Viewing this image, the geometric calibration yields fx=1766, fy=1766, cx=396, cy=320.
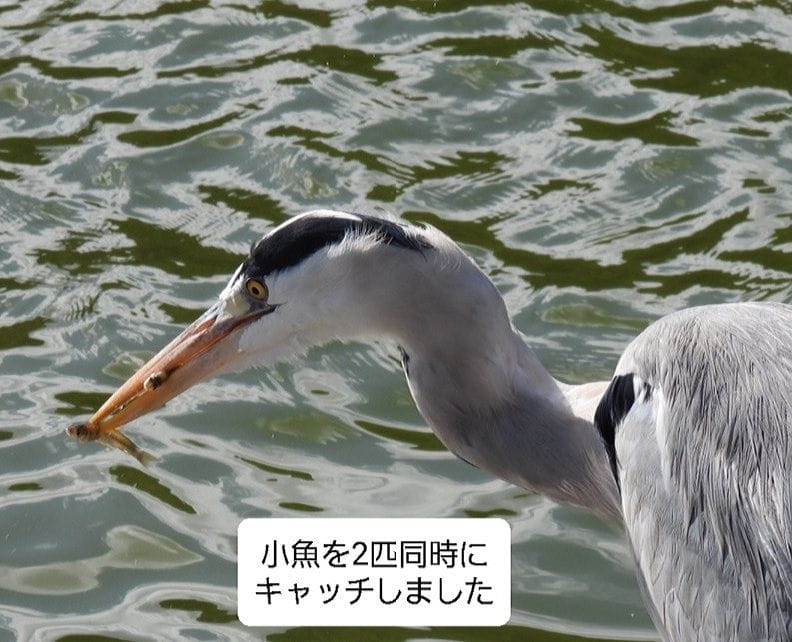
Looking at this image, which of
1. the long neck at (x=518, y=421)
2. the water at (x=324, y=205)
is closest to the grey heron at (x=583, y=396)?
the long neck at (x=518, y=421)

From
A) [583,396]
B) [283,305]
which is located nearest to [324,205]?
[283,305]

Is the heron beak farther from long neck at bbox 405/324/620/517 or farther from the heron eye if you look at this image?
long neck at bbox 405/324/620/517

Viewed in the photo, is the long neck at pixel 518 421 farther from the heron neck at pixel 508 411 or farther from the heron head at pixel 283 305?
the heron head at pixel 283 305

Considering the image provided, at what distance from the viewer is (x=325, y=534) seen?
5.11 metres

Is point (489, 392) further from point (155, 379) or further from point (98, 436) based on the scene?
point (98, 436)

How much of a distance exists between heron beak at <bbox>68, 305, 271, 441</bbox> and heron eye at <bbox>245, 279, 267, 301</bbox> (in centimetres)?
7

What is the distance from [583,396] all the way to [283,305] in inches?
33.2

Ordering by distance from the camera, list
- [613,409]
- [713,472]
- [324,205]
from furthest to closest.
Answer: [324,205] < [613,409] < [713,472]

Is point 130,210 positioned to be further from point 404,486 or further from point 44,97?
point 404,486

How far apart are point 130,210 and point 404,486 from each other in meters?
1.89

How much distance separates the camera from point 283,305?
188 inches

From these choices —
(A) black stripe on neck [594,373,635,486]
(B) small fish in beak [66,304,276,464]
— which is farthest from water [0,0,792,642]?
(A) black stripe on neck [594,373,635,486]

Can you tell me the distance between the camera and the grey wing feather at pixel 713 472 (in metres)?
3.92

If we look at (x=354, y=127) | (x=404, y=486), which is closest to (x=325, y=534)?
(x=404, y=486)
